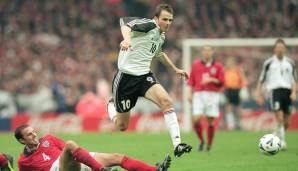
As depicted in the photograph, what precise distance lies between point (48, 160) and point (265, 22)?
22978 millimetres

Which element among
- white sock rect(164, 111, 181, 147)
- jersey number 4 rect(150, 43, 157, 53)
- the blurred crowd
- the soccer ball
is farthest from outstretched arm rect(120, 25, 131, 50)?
the blurred crowd

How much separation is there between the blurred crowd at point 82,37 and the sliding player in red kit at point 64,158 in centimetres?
1606

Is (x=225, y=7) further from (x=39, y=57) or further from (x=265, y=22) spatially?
(x=39, y=57)

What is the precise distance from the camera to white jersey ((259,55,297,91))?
16.0 m

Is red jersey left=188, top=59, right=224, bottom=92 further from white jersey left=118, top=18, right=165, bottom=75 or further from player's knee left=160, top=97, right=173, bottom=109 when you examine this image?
player's knee left=160, top=97, right=173, bottom=109

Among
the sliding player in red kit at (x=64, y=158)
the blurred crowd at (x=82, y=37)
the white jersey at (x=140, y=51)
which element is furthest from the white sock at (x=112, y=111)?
the blurred crowd at (x=82, y=37)

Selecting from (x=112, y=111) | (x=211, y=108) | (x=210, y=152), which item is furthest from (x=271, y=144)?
(x=211, y=108)

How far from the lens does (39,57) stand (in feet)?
95.8

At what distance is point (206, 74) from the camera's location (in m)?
16.6

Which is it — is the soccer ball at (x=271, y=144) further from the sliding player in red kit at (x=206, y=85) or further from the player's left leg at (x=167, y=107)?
the sliding player in red kit at (x=206, y=85)

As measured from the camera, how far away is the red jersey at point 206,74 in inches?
655

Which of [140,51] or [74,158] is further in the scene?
[140,51]

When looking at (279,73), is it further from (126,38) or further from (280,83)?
(126,38)

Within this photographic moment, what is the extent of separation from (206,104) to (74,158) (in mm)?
7685
